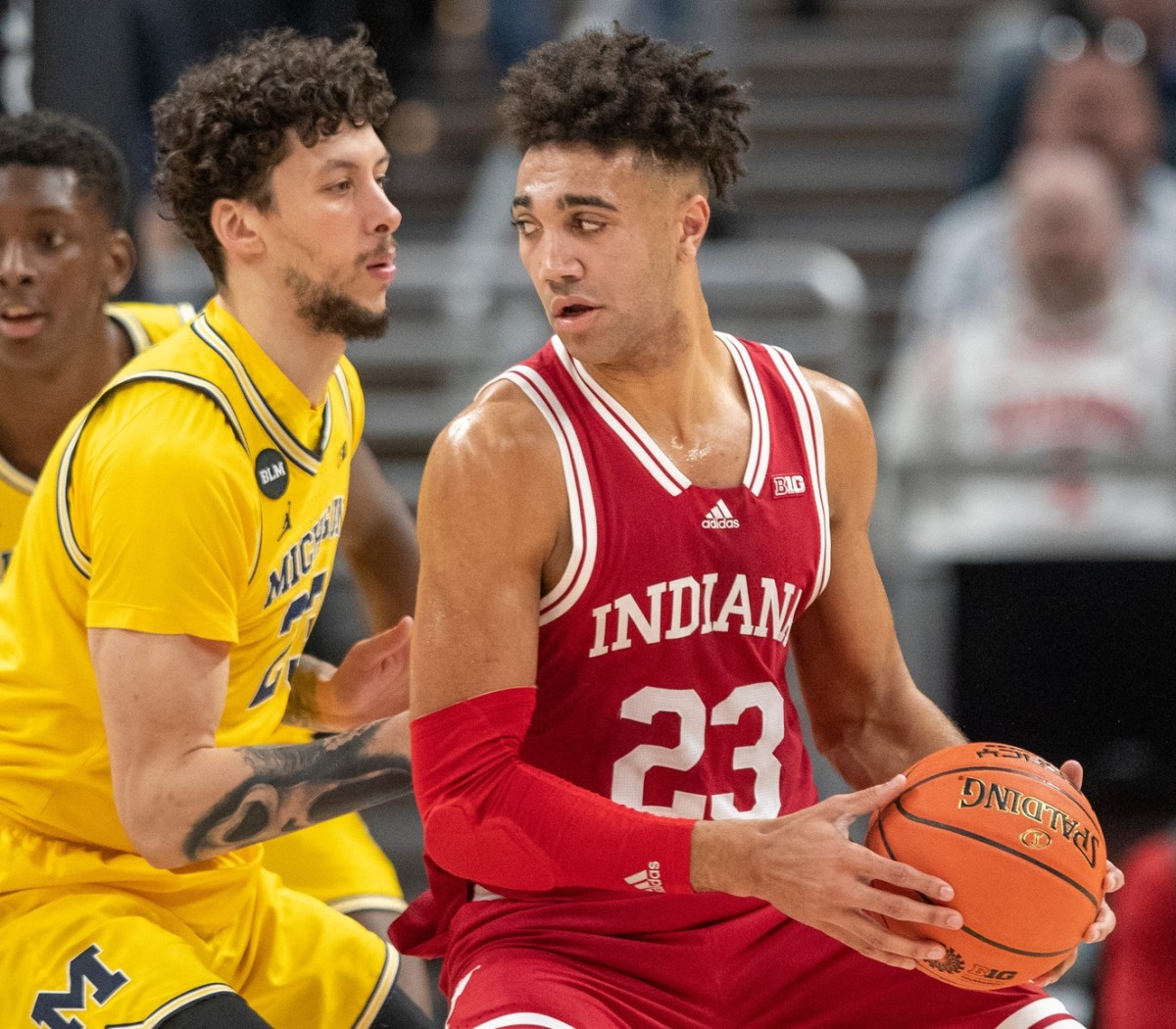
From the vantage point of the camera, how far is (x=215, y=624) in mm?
3279

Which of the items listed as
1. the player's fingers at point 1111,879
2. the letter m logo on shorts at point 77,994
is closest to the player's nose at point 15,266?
the letter m logo on shorts at point 77,994

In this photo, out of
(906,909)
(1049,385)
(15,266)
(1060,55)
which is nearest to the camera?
(906,909)

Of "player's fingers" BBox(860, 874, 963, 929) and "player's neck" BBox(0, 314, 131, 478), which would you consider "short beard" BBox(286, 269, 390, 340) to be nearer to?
"player's neck" BBox(0, 314, 131, 478)

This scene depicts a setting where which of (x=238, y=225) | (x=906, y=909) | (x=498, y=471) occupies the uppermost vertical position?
(x=238, y=225)

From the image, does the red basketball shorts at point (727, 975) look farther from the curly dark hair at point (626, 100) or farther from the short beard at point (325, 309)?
the curly dark hair at point (626, 100)

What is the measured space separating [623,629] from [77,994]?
1.14 meters

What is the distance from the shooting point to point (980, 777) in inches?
118

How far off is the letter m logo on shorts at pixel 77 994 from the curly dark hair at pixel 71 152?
165cm

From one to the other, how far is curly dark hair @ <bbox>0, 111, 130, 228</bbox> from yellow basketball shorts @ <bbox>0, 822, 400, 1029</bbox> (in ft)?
4.61

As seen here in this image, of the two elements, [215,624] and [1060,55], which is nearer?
[215,624]

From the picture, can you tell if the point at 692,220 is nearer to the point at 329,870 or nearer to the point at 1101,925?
the point at 1101,925

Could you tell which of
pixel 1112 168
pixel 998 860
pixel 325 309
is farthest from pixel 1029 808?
pixel 1112 168

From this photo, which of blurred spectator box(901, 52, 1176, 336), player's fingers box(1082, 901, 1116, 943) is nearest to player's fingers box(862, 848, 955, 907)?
player's fingers box(1082, 901, 1116, 943)

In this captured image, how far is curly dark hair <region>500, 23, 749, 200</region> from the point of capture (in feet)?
10.5
